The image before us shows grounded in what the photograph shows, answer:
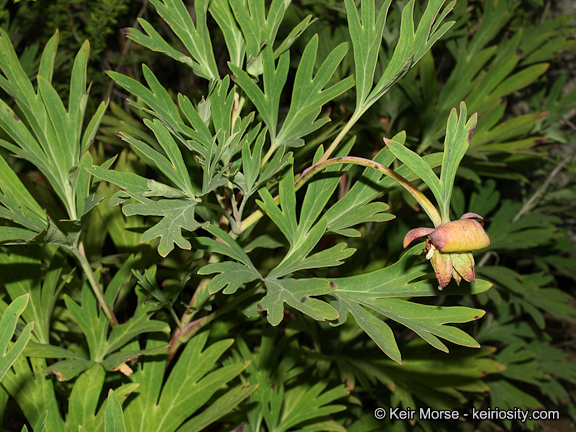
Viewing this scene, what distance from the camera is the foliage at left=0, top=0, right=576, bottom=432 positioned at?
23.9 inches

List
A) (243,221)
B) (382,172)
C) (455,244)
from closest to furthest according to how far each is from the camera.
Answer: (455,244), (382,172), (243,221)

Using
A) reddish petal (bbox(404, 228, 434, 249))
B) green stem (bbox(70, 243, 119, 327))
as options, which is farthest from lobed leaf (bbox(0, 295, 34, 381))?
reddish petal (bbox(404, 228, 434, 249))

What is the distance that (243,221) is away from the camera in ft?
2.46

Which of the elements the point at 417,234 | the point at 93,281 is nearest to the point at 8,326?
the point at 93,281

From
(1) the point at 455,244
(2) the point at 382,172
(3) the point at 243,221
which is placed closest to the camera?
(1) the point at 455,244

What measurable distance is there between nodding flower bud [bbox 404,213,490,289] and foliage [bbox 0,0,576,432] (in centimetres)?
4

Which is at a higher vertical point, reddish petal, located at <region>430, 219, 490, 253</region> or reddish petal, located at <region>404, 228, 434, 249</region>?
reddish petal, located at <region>430, 219, 490, 253</region>

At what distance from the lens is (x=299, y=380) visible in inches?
42.9

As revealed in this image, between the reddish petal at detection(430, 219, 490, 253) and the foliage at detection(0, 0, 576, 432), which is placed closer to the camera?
the reddish petal at detection(430, 219, 490, 253)

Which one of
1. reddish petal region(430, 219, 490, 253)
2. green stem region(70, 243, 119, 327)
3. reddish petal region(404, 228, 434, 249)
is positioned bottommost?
green stem region(70, 243, 119, 327)

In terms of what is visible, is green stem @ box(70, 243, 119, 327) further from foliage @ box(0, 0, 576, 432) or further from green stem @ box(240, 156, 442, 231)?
green stem @ box(240, 156, 442, 231)

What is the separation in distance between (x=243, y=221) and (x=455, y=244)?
0.36 metres

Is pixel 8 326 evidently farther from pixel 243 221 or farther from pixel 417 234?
pixel 417 234

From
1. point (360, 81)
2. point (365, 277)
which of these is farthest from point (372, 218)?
point (360, 81)
